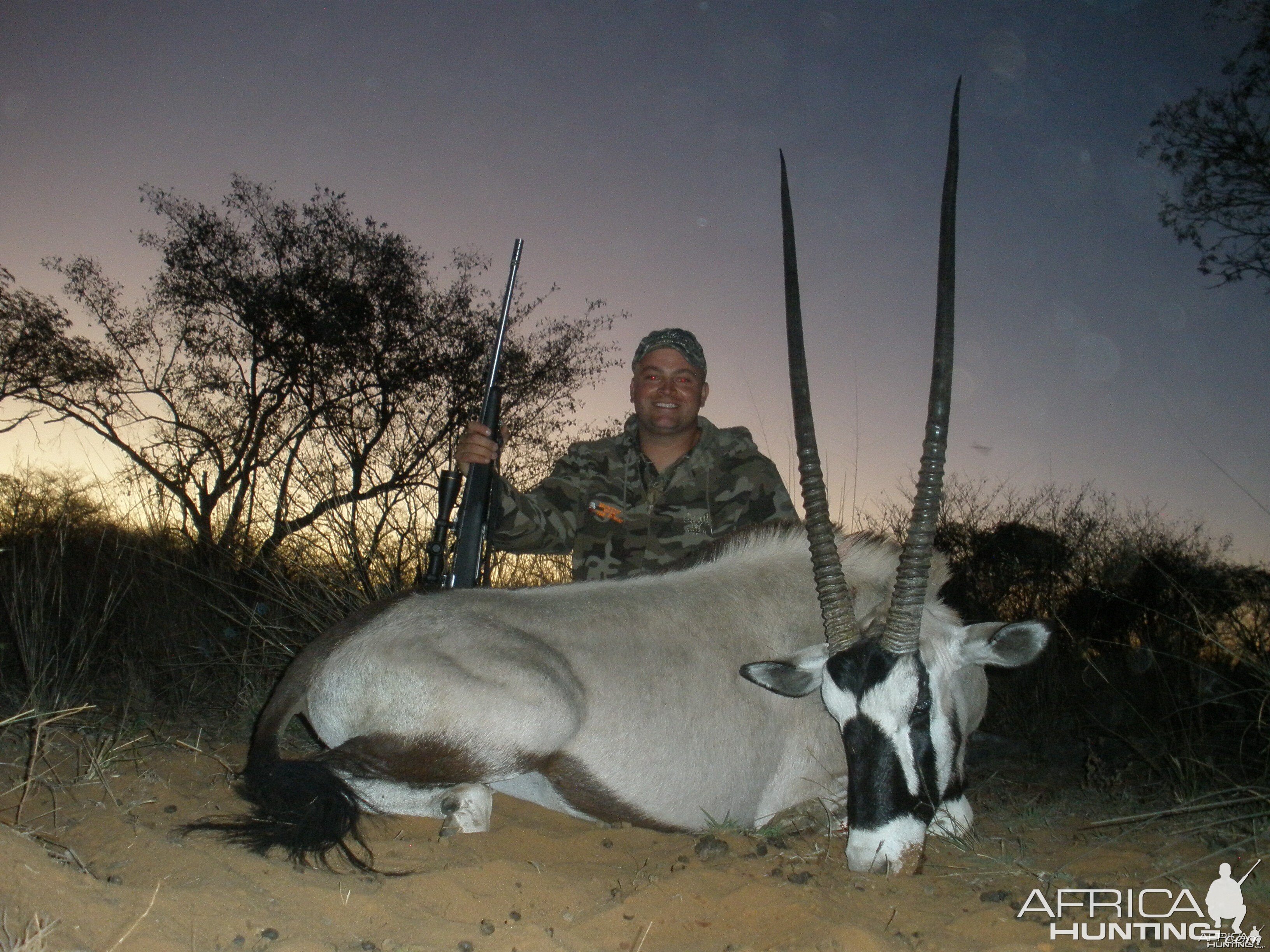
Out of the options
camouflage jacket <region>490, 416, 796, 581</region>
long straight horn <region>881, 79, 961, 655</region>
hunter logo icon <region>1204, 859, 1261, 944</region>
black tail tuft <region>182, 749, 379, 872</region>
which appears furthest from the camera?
camouflage jacket <region>490, 416, 796, 581</region>

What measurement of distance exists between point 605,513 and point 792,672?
2.31 meters

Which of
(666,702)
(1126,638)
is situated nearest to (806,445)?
(666,702)

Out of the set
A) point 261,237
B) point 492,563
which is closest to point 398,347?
point 261,237

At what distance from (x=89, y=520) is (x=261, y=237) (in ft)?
23.4

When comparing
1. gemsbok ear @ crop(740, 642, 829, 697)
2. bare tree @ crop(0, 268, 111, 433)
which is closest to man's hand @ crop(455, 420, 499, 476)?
gemsbok ear @ crop(740, 642, 829, 697)

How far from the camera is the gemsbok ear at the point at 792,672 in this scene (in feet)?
10.1

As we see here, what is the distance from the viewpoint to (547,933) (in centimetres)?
213

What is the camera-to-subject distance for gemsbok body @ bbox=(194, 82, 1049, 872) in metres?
2.69

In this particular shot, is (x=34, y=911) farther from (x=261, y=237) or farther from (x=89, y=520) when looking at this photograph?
(x=261, y=237)

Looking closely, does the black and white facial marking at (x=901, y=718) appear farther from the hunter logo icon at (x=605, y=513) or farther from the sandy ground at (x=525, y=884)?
the hunter logo icon at (x=605, y=513)

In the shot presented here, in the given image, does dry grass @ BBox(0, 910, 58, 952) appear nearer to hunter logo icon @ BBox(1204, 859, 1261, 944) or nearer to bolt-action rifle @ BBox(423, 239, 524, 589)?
hunter logo icon @ BBox(1204, 859, 1261, 944)

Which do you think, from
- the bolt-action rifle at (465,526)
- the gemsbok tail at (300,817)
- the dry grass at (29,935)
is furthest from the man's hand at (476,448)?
the dry grass at (29,935)

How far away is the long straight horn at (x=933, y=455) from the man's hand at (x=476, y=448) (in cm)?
237

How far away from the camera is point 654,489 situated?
208 inches
